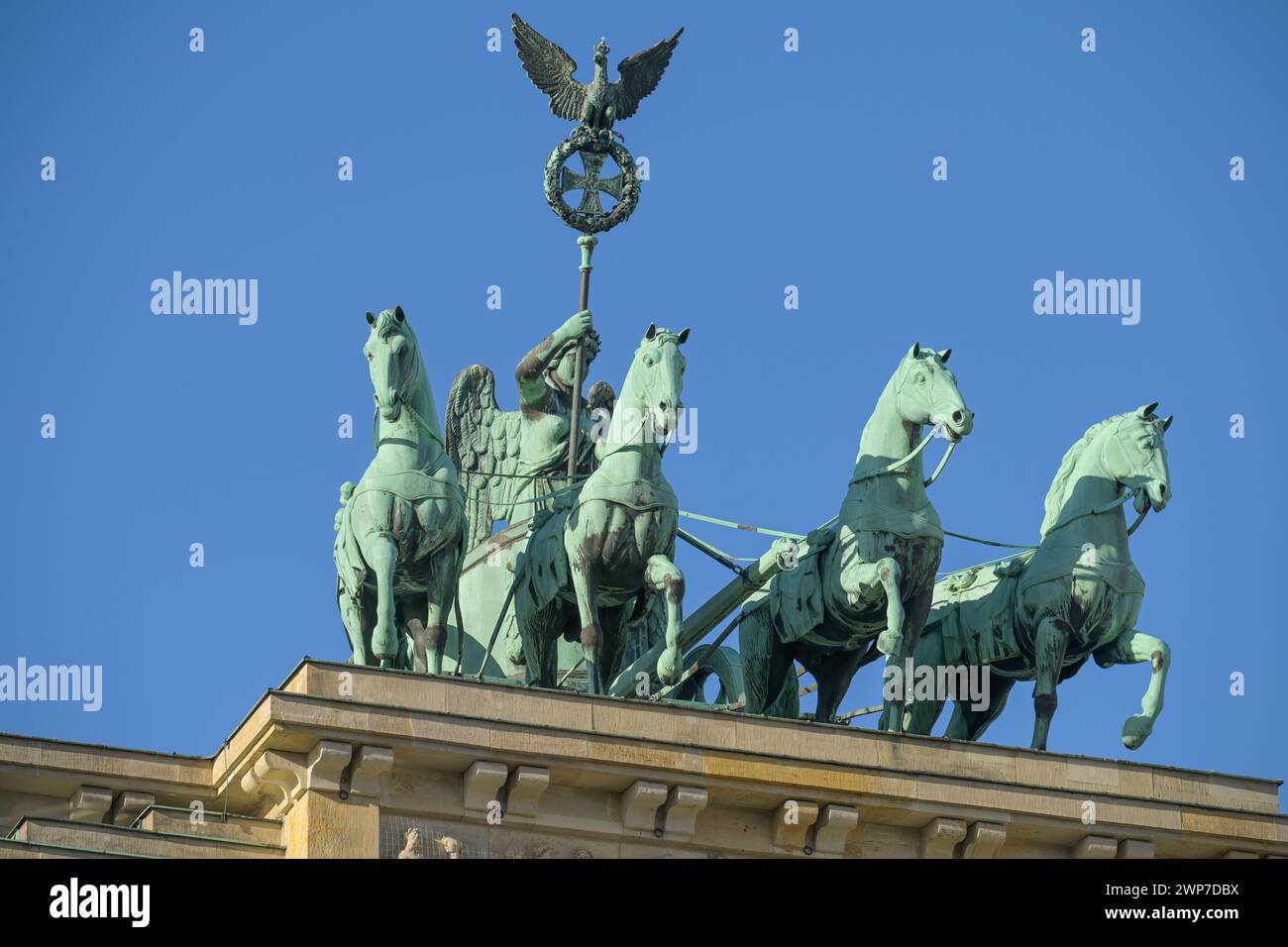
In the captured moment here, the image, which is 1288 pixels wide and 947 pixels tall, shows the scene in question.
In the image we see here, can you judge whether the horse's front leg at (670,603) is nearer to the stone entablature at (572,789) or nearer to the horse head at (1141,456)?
the stone entablature at (572,789)

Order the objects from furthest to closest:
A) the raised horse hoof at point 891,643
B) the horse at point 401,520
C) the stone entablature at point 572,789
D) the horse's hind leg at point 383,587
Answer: the raised horse hoof at point 891,643
the horse at point 401,520
the horse's hind leg at point 383,587
the stone entablature at point 572,789

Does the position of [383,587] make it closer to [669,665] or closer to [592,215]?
[669,665]

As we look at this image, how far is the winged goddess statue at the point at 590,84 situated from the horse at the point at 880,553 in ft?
14.7

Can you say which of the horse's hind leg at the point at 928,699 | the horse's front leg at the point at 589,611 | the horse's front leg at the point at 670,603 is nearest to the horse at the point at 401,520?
the horse's front leg at the point at 589,611

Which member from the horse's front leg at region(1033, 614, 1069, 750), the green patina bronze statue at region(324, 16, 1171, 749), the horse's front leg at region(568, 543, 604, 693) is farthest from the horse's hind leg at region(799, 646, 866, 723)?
the horse's front leg at region(568, 543, 604, 693)

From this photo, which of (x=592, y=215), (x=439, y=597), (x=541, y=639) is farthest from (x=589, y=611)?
(x=592, y=215)

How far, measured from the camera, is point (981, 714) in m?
35.8

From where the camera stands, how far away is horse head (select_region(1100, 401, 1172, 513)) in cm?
3500

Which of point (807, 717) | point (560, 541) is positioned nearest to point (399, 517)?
point (560, 541)

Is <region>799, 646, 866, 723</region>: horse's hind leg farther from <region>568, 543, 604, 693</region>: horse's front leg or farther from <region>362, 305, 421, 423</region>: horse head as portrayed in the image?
<region>362, 305, 421, 423</region>: horse head

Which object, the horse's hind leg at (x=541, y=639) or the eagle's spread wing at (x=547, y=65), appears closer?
the horse's hind leg at (x=541, y=639)

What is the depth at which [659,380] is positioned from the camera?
33.5 metres

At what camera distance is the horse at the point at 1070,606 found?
34875 millimetres
